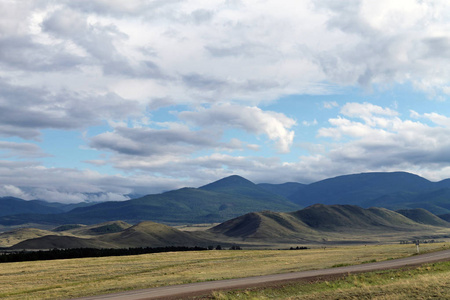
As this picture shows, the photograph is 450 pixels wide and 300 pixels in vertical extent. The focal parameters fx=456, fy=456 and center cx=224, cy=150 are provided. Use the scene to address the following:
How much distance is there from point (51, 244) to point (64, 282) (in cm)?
15094

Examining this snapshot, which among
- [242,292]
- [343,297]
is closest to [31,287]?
[242,292]

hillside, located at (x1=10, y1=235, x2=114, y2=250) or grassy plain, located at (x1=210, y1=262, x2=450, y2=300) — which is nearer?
grassy plain, located at (x1=210, y1=262, x2=450, y2=300)

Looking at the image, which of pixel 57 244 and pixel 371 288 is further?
pixel 57 244

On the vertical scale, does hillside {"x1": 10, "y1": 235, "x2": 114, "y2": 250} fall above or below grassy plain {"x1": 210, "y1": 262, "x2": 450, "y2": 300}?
below

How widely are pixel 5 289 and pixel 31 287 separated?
2.58 m

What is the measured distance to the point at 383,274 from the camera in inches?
1539

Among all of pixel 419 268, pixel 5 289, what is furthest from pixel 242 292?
pixel 5 289

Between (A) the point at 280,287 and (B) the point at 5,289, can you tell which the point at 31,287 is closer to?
(B) the point at 5,289

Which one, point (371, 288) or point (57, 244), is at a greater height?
point (371, 288)

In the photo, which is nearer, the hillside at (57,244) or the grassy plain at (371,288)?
the grassy plain at (371,288)

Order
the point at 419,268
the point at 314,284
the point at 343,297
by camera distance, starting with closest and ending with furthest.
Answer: the point at 343,297 < the point at 314,284 < the point at 419,268

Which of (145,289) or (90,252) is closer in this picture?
(145,289)

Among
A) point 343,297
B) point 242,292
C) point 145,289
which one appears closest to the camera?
point 343,297

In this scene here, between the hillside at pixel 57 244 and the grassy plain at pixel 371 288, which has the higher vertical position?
the grassy plain at pixel 371 288
